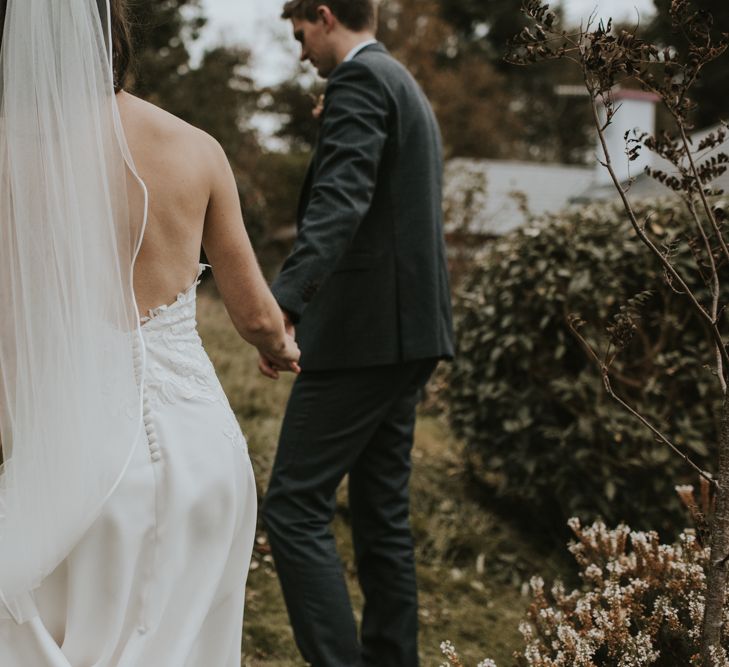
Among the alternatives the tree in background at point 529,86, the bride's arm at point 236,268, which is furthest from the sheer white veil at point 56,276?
the tree in background at point 529,86

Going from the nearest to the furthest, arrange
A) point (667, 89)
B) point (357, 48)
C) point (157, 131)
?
point (157, 131) → point (667, 89) → point (357, 48)

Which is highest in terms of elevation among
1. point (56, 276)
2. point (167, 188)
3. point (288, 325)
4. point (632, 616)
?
point (167, 188)

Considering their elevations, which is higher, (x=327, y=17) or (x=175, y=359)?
(x=327, y=17)

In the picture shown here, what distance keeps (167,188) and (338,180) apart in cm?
91

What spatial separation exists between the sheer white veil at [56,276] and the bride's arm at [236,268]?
0.25m

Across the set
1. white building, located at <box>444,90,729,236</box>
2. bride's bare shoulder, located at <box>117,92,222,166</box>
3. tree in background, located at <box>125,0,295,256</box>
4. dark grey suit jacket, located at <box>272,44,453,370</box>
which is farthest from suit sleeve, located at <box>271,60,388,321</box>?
tree in background, located at <box>125,0,295,256</box>

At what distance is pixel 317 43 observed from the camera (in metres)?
2.98

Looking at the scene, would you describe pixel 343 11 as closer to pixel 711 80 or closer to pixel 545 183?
pixel 545 183

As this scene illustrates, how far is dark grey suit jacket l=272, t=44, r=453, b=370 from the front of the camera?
276 cm

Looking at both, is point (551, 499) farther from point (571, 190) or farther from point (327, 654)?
point (571, 190)

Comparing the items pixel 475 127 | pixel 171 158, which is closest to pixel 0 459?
pixel 171 158

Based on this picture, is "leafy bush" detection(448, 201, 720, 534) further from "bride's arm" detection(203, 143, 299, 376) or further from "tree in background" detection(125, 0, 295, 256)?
"tree in background" detection(125, 0, 295, 256)

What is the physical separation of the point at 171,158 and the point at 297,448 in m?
1.19

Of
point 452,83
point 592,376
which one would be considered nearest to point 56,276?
point 592,376
